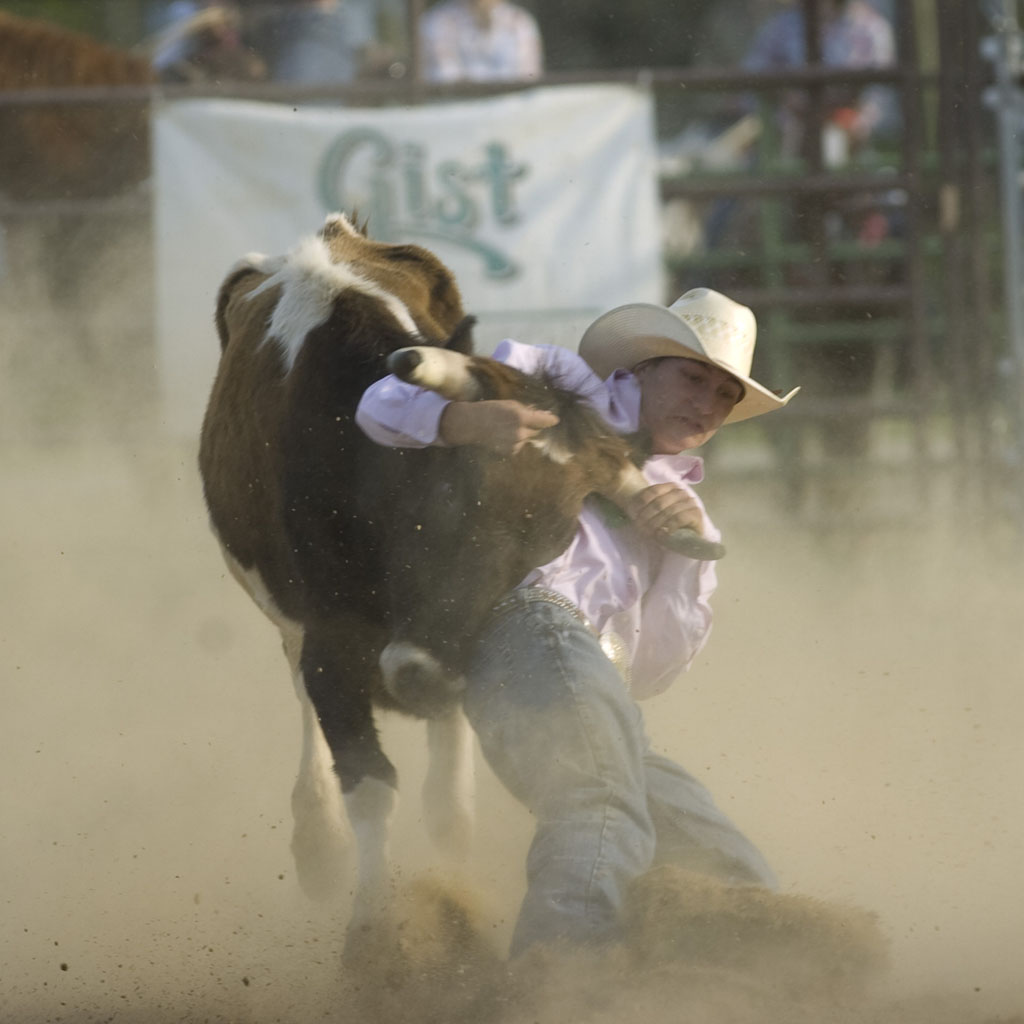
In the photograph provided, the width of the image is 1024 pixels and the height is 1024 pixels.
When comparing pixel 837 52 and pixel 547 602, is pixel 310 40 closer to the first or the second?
pixel 837 52

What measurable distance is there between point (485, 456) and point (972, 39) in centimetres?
527

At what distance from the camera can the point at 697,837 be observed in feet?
10.4

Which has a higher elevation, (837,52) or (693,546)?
(837,52)

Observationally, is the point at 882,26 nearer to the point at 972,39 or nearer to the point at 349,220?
the point at 972,39

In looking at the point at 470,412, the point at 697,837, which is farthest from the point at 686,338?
the point at 697,837

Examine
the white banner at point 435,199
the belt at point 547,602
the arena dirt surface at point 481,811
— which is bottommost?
the arena dirt surface at point 481,811

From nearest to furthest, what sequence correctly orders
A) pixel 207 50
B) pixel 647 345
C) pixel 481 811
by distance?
pixel 647 345, pixel 481 811, pixel 207 50

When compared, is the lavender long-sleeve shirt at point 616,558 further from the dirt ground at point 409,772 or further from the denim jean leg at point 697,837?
the dirt ground at point 409,772

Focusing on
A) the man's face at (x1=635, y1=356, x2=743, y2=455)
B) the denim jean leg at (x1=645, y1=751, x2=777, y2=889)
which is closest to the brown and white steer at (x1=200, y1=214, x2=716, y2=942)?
the man's face at (x1=635, y1=356, x2=743, y2=455)

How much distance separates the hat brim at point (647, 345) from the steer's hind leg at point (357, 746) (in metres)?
0.73

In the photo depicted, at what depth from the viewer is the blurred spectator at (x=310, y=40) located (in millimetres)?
7781

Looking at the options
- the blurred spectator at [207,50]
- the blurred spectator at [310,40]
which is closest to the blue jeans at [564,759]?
the blurred spectator at [310,40]

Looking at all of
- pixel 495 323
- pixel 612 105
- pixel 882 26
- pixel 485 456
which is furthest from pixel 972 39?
pixel 485 456

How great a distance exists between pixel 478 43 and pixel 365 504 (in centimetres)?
509
